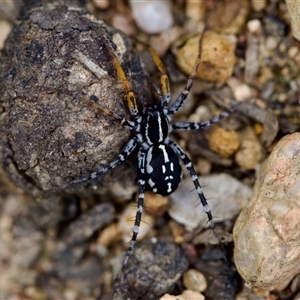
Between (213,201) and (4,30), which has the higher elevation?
(4,30)

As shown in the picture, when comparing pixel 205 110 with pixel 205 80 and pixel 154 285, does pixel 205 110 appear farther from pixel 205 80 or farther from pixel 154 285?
pixel 154 285

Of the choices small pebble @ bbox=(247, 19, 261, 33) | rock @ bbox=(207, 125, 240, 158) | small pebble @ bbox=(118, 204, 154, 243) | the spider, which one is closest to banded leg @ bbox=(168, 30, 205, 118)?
the spider

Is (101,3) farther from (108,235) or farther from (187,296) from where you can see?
(187,296)

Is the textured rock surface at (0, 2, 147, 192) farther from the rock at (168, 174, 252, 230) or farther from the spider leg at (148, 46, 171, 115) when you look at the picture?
the rock at (168, 174, 252, 230)

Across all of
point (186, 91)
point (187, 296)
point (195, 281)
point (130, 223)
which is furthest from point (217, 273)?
point (186, 91)

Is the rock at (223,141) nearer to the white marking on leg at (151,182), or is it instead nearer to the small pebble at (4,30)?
the white marking on leg at (151,182)
